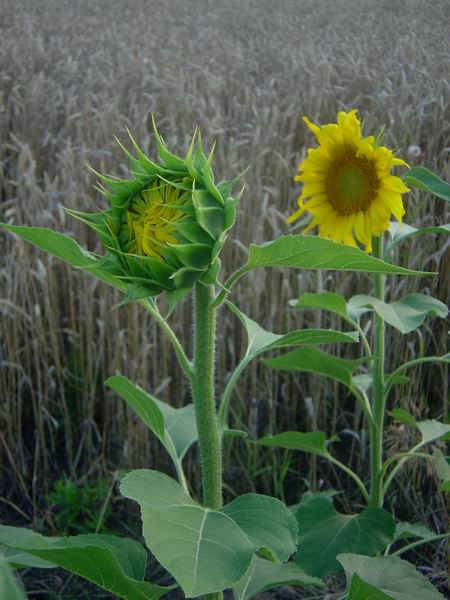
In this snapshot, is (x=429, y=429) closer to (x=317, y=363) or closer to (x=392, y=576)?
(x=317, y=363)

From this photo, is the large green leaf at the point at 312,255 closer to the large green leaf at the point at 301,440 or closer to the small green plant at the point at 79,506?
the large green leaf at the point at 301,440

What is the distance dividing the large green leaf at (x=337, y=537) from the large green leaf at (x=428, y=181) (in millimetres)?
418

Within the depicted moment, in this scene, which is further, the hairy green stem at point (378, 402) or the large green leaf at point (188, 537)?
the hairy green stem at point (378, 402)

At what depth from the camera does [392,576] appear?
78cm

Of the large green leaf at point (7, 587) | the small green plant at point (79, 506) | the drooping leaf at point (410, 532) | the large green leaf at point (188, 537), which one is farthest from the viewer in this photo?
the small green plant at point (79, 506)

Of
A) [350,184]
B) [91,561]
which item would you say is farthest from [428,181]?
[91,561]

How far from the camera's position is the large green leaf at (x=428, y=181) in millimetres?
969

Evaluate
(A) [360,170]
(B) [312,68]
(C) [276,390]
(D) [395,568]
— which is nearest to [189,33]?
(B) [312,68]

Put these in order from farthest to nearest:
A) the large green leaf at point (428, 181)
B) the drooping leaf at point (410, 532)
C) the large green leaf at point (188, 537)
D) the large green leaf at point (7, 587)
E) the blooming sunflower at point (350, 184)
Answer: the drooping leaf at point (410, 532) → the blooming sunflower at point (350, 184) → the large green leaf at point (428, 181) → the large green leaf at point (188, 537) → the large green leaf at point (7, 587)

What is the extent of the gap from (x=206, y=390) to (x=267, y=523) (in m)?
0.13

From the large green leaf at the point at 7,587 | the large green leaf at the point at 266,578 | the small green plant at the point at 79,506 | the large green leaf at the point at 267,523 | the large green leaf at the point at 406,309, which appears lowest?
the small green plant at the point at 79,506

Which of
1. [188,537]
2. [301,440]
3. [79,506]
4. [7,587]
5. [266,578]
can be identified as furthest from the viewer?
[79,506]

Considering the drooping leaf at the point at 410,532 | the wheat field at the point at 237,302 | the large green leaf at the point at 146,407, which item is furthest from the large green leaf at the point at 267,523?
the wheat field at the point at 237,302

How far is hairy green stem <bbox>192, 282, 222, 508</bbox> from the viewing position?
0.69 metres
